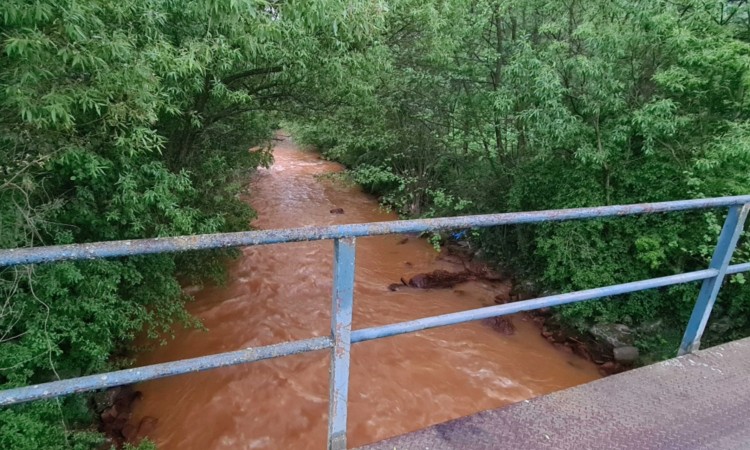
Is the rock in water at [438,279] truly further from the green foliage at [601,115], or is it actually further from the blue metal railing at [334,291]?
the blue metal railing at [334,291]

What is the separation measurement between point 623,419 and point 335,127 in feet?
21.4

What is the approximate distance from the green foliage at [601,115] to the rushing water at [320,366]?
127 cm

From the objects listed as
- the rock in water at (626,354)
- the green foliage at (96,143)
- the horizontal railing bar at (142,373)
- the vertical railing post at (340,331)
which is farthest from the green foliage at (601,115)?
the horizontal railing bar at (142,373)

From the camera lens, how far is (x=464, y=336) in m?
5.95

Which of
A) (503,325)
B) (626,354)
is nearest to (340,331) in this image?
(626,354)

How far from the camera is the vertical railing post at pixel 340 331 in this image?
141cm

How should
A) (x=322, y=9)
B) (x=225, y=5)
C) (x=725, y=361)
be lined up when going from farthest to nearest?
1. (x=322, y=9)
2. (x=725, y=361)
3. (x=225, y=5)

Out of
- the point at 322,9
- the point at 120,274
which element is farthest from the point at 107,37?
the point at 120,274

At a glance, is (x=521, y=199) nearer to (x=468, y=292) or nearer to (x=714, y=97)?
(x=468, y=292)

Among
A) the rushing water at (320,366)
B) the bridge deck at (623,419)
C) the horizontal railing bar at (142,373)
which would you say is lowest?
the rushing water at (320,366)

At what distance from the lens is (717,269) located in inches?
87.4

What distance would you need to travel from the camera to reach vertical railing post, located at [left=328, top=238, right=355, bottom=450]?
1.41 m

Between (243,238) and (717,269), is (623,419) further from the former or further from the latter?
(243,238)

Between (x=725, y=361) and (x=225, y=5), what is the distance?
328 cm
